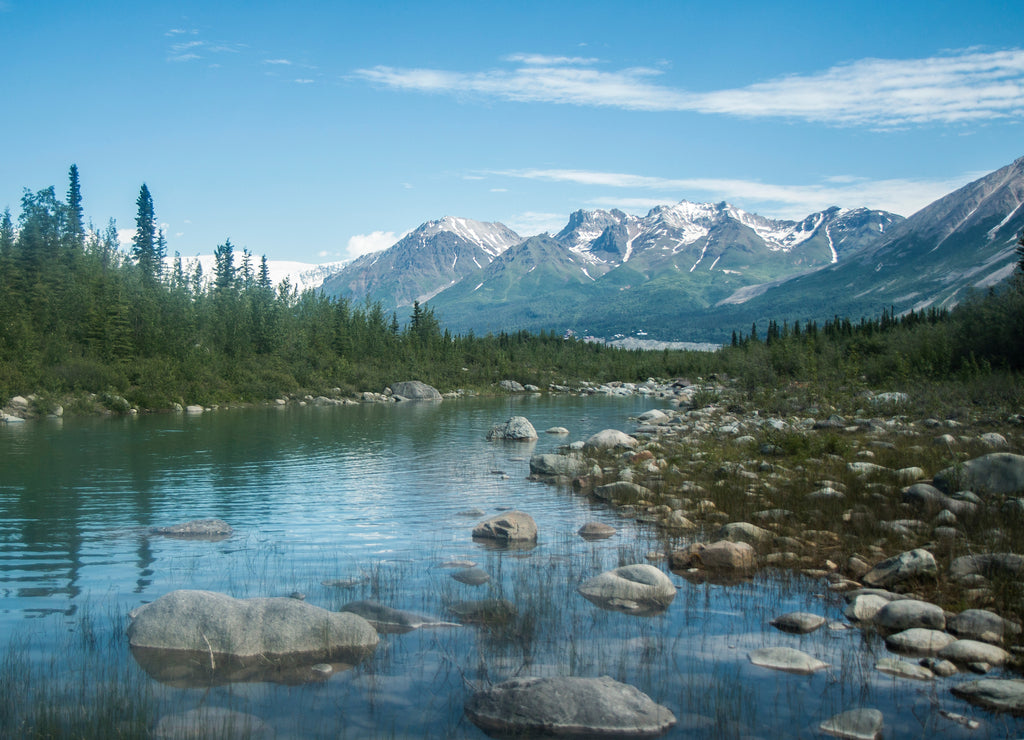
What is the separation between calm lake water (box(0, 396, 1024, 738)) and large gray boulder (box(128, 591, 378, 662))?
1.39 ft

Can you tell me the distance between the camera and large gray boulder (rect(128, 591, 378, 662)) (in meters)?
8.24

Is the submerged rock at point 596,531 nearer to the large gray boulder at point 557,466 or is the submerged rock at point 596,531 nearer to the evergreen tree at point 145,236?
the large gray boulder at point 557,466

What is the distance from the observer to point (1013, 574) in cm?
968

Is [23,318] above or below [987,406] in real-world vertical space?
above

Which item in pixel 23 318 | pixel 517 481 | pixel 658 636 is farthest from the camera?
pixel 23 318

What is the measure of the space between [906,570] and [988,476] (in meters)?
5.70

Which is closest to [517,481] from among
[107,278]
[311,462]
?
[311,462]

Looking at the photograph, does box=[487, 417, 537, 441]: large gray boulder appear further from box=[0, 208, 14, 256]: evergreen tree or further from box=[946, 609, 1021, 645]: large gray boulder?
box=[0, 208, 14, 256]: evergreen tree

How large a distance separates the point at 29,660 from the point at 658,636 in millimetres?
7534

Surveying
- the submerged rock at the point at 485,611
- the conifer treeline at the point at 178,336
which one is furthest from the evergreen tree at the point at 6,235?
the submerged rock at the point at 485,611

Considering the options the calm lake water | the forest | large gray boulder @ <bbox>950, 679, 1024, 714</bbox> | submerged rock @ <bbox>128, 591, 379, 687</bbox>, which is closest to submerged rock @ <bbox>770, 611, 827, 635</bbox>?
the calm lake water

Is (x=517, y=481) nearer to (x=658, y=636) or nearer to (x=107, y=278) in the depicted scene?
(x=658, y=636)

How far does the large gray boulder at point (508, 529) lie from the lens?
46.2ft

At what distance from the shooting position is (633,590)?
1033 cm
